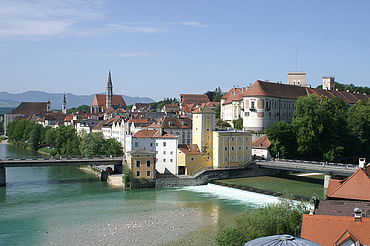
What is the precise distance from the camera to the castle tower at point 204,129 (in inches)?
2092

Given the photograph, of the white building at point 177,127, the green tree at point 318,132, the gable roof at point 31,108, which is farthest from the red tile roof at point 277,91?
the gable roof at point 31,108

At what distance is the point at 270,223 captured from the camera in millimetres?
23938

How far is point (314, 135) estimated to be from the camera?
59625 mm

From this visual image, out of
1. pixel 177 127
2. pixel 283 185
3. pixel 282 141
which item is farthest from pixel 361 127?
pixel 177 127

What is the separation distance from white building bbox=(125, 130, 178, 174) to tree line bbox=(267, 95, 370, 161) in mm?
14901

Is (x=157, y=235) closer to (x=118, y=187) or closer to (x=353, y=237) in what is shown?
→ (x=353, y=237)

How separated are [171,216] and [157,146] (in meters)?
18.9

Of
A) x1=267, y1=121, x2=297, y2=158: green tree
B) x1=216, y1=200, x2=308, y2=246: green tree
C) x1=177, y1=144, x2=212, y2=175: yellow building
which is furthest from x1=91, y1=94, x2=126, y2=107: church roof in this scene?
x1=216, y1=200, x2=308, y2=246: green tree

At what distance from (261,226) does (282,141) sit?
38.6 meters

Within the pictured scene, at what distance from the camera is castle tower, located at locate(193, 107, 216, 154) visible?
174 ft

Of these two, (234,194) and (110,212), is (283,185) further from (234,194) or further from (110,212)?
(110,212)

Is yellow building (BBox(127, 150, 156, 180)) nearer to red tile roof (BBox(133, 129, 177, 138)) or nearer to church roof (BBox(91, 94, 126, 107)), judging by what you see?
red tile roof (BBox(133, 129, 177, 138))

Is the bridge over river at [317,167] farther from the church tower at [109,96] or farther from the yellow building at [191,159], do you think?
the church tower at [109,96]

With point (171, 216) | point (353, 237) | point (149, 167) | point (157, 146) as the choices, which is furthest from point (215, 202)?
point (353, 237)
